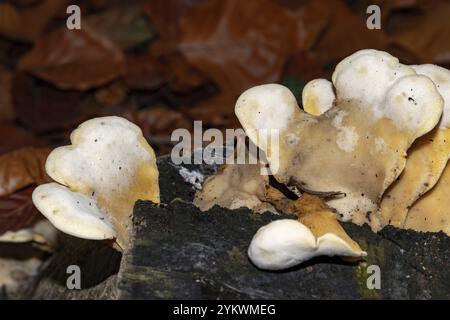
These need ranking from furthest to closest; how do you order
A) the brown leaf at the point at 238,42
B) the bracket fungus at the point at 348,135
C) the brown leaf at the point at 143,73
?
the brown leaf at the point at 143,73 < the brown leaf at the point at 238,42 < the bracket fungus at the point at 348,135

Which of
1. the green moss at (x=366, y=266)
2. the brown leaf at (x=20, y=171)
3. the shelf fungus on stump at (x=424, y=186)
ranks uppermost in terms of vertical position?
the brown leaf at (x=20, y=171)

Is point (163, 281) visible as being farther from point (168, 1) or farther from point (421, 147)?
point (168, 1)

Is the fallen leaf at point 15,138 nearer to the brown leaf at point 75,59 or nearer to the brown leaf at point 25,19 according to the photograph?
the brown leaf at point 75,59

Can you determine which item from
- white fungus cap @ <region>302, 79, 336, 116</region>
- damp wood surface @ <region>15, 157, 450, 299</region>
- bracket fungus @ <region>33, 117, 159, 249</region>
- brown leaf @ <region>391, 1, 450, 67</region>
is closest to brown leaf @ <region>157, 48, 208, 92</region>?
brown leaf @ <region>391, 1, 450, 67</region>

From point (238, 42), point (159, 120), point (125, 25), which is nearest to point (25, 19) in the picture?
point (125, 25)

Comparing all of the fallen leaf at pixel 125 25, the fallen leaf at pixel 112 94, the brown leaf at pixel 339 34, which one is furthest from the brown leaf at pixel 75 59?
the brown leaf at pixel 339 34
